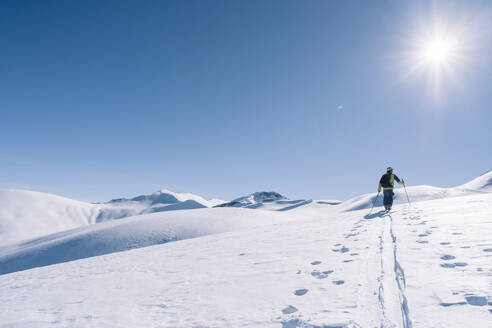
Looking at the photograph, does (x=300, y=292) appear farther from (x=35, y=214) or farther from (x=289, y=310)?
(x=35, y=214)

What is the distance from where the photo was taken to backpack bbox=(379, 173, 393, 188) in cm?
1397

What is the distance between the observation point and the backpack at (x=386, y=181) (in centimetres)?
1397

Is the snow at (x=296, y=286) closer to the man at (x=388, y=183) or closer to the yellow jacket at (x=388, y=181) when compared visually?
the man at (x=388, y=183)

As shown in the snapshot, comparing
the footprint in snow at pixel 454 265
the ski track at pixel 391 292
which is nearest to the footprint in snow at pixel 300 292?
the ski track at pixel 391 292

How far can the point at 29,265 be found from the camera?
1864 centimetres

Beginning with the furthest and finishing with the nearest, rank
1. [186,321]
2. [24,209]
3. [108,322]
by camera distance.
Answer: [24,209], [108,322], [186,321]

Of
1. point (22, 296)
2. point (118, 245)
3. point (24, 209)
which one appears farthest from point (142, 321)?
point (24, 209)

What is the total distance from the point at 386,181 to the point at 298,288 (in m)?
12.7

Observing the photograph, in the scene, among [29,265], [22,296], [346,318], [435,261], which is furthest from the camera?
[29,265]

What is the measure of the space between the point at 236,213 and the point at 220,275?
65.6 ft

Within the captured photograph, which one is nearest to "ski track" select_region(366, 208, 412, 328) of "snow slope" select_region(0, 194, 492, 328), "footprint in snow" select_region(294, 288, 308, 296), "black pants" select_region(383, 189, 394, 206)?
"snow slope" select_region(0, 194, 492, 328)

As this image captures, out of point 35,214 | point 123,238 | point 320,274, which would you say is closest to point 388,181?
point 320,274

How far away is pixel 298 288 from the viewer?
4.03 metres

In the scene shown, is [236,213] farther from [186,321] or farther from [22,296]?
[186,321]
